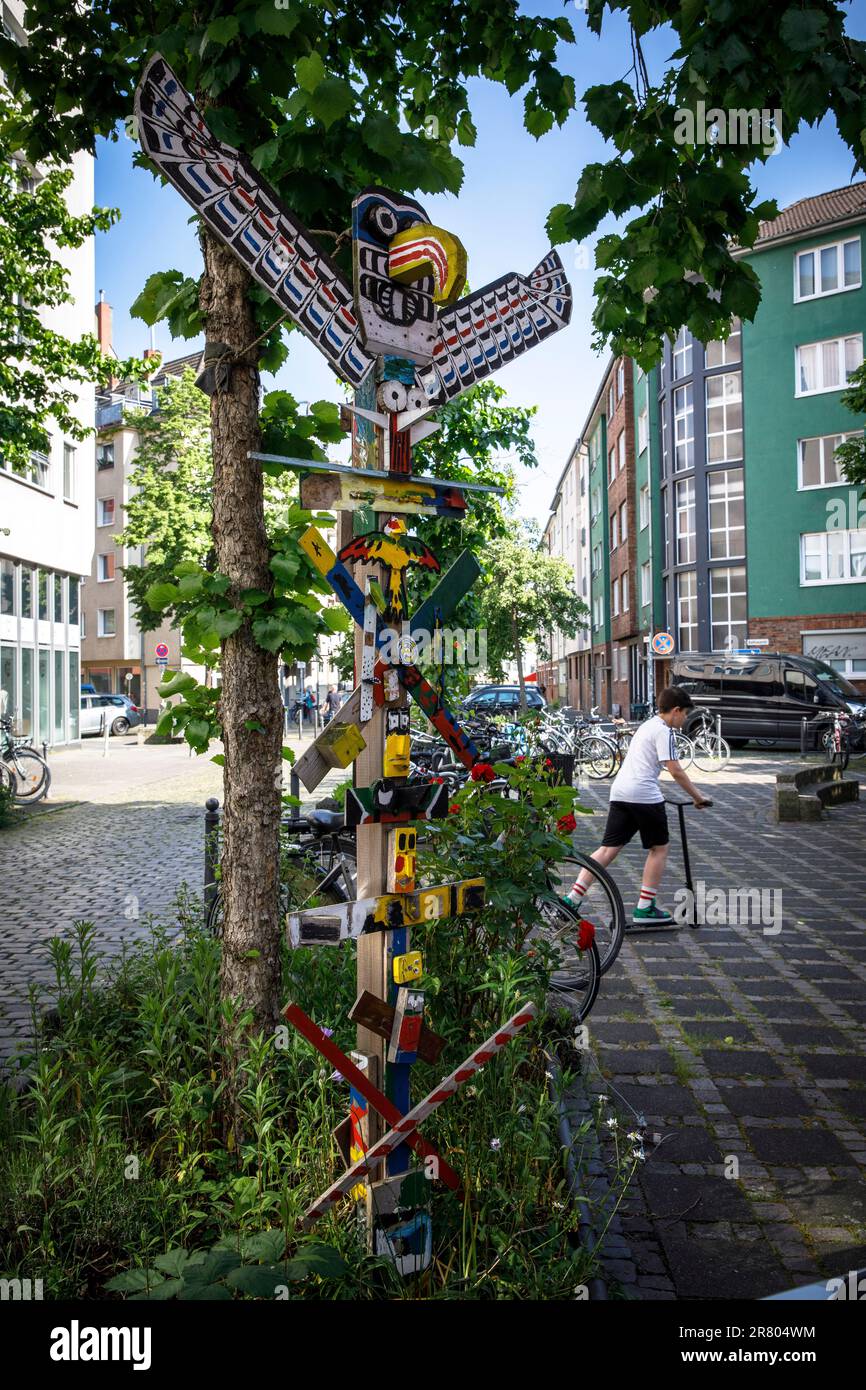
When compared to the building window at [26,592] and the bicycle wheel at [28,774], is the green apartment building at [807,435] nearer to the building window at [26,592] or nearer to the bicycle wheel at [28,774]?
the building window at [26,592]

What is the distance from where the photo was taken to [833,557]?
3244 centimetres

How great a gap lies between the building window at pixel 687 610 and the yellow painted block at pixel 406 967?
119ft

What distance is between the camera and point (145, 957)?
4.71 meters

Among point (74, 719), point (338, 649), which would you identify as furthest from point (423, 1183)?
point (74, 719)

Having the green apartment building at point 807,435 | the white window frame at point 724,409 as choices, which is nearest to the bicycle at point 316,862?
the green apartment building at point 807,435

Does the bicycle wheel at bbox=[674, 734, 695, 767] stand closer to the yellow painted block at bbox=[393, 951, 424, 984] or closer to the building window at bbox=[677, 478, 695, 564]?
the yellow painted block at bbox=[393, 951, 424, 984]

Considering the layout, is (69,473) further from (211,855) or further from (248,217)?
(248,217)

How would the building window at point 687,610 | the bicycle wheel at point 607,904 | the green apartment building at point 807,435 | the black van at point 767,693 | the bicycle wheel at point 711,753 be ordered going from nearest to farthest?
the bicycle wheel at point 607,904 < the bicycle wheel at point 711,753 < the black van at point 767,693 < the green apartment building at point 807,435 < the building window at point 687,610

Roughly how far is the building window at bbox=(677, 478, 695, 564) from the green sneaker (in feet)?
105

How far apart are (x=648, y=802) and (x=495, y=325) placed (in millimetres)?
5038

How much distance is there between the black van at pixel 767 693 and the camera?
24078 millimetres

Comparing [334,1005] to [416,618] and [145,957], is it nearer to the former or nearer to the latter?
[145,957]

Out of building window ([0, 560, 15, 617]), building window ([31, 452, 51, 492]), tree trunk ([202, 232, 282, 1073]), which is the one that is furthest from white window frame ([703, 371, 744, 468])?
tree trunk ([202, 232, 282, 1073])

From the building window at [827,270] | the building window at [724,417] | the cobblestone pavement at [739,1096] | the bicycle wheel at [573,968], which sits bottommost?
the cobblestone pavement at [739,1096]
